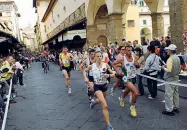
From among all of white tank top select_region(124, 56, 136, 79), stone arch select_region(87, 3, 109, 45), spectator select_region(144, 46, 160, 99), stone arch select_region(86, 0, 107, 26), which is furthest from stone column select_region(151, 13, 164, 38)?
white tank top select_region(124, 56, 136, 79)

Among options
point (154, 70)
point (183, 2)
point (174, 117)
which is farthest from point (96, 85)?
point (183, 2)

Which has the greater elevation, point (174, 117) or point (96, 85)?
point (96, 85)

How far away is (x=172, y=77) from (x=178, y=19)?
4.46 meters

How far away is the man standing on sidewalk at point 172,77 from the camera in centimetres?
541

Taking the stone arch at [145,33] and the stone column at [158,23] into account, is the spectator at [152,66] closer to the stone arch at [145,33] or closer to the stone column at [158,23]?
the stone column at [158,23]

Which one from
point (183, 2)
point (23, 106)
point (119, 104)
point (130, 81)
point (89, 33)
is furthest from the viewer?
point (89, 33)

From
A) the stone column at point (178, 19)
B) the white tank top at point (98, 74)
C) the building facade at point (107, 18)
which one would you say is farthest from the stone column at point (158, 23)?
the white tank top at point (98, 74)

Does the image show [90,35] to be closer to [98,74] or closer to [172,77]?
[172,77]

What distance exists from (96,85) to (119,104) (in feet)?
6.08

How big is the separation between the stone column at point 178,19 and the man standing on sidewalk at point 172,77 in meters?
4.03

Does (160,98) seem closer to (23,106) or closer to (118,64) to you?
(118,64)

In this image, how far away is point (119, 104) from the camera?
265 inches

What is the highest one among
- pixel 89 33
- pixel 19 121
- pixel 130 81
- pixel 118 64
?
pixel 89 33

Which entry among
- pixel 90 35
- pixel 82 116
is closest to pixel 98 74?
pixel 82 116
